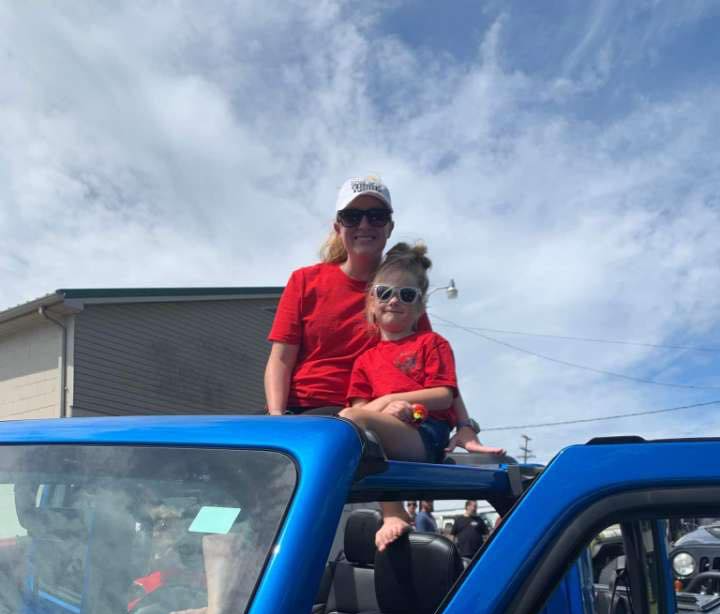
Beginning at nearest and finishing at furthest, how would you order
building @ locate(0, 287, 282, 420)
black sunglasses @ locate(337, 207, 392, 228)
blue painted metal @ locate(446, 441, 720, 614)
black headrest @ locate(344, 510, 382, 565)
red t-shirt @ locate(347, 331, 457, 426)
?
blue painted metal @ locate(446, 441, 720, 614) < red t-shirt @ locate(347, 331, 457, 426) < black headrest @ locate(344, 510, 382, 565) < black sunglasses @ locate(337, 207, 392, 228) < building @ locate(0, 287, 282, 420)

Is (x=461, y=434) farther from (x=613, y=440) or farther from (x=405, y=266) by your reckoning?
(x=613, y=440)

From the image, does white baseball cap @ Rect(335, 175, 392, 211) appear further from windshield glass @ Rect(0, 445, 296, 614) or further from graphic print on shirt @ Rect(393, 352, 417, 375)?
windshield glass @ Rect(0, 445, 296, 614)

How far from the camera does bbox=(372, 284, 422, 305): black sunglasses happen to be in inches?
89.6

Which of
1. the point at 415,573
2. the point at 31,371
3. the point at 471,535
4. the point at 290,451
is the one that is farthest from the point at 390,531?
the point at 31,371

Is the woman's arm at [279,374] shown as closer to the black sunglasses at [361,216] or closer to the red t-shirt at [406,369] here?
the red t-shirt at [406,369]

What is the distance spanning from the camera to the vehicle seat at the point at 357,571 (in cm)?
225

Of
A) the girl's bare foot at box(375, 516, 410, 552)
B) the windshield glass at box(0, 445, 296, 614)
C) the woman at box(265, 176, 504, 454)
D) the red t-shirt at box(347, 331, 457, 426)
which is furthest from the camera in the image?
the woman at box(265, 176, 504, 454)

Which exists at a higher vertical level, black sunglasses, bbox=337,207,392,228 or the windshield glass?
black sunglasses, bbox=337,207,392,228

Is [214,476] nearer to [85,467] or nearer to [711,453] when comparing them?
[85,467]

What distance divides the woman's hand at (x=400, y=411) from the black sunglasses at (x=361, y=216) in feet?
2.65

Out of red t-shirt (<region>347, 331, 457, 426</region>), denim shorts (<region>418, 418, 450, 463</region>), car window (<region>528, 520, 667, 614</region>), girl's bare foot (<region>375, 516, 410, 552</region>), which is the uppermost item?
red t-shirt (<region>347, 331, 457, 426</region>)

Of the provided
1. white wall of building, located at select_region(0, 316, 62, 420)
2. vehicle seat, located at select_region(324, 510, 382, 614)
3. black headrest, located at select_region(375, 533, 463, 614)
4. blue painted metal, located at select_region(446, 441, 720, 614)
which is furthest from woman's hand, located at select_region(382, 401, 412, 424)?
white wall of building, located at select_region(0, 316, 62, 420)

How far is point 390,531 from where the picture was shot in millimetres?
1871

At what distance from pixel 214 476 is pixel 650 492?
2.36 ft
